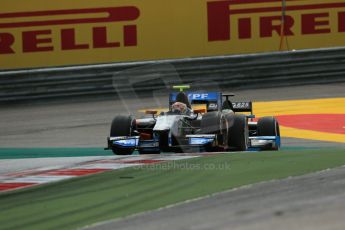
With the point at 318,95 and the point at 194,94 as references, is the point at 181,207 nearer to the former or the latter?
the point at 194,94

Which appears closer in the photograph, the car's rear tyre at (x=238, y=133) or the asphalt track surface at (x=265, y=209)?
the asphalt track surface at (x=265, y=209)

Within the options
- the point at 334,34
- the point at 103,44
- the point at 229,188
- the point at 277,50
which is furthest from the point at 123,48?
the point at 229,188

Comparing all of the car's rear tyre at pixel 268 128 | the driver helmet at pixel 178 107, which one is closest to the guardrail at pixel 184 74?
the car's rear tyre at pixel 268 128

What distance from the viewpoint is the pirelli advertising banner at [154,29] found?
21750 mm

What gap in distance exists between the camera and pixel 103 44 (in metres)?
22.2

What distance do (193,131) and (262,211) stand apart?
644cm

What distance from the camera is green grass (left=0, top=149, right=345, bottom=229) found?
8.07m

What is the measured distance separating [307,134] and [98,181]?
7.22 metres

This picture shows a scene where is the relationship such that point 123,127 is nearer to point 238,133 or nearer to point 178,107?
point 178,107

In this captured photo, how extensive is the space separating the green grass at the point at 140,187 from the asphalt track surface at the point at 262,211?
360 millimetres

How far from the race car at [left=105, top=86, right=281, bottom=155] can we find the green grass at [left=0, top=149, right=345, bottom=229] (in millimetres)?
1938

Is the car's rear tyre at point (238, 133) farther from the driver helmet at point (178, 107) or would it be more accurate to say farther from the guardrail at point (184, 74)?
the guardrail at point (184, 74)

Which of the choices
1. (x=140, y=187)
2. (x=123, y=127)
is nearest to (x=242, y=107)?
(x=123, y=127)

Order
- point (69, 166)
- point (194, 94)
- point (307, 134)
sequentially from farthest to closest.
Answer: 1. point (307, 134)
2. point (194, 94)
3. point (69, 166)
